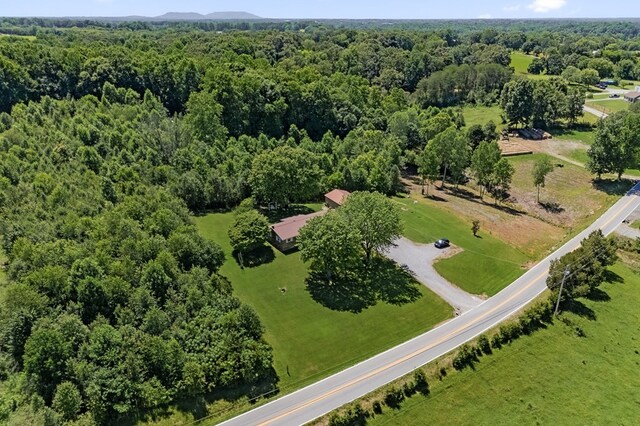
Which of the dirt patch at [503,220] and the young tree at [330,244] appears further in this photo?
the dirt patch at [503,220]

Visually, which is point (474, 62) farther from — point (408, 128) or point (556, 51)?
point (408, 128)

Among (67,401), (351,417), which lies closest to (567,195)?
(351,417)

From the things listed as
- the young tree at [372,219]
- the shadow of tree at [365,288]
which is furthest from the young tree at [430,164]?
the shadow of tree at [365,288]

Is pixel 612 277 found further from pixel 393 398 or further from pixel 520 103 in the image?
pixel 520 103

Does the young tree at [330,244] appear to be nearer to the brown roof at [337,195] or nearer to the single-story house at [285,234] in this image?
the single-story house at [285,234]

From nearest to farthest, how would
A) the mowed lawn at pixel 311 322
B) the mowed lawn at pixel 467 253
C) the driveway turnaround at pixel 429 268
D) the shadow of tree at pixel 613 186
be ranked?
the mowed lawn at pixel 311 322
the driveway turnaround at pixel 429 268
the mowed lawn at pixel 467 253
the shadow of tree at pixel 613 186

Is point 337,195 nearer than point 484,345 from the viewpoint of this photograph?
No
